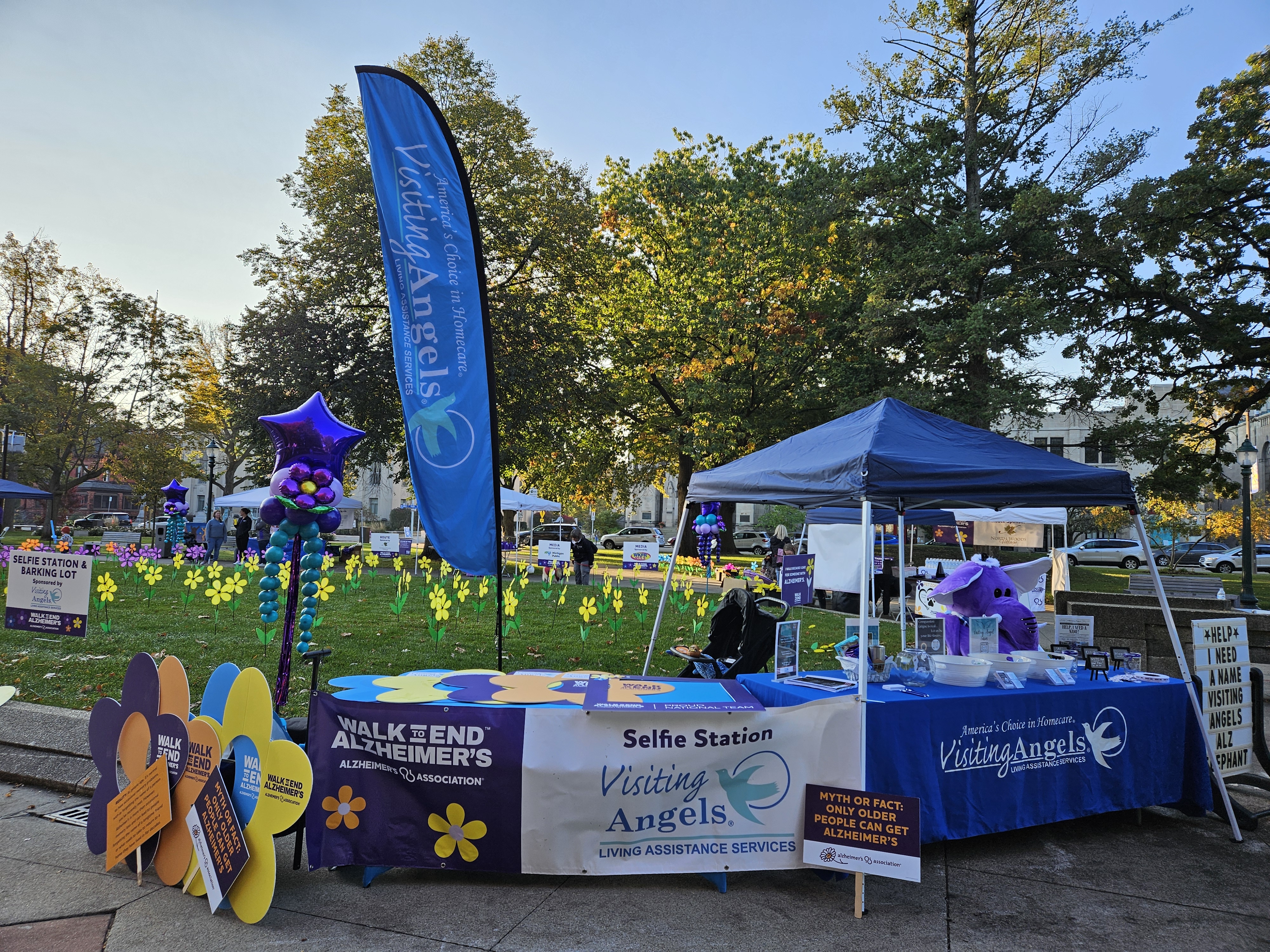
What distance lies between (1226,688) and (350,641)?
8452mm

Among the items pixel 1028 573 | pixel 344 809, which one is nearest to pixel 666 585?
pixel 344 809

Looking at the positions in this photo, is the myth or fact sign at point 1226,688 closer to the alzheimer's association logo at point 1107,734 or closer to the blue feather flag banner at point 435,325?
the alzheimer's association logo at point 1107,734

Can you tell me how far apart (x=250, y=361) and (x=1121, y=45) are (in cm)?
2502

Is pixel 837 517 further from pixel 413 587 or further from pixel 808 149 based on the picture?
pixel 808 149

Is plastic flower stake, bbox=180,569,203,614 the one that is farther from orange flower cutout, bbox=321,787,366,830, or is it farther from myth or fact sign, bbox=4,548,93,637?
orange flower cutout, bbox=321,787,366,830

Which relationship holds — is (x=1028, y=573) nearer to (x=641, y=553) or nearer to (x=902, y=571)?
(x=902, y=571)

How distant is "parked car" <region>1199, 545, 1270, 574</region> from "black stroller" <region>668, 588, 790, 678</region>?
1601 inches

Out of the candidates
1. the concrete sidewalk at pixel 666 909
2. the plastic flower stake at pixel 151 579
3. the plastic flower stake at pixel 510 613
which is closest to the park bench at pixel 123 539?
the plastic flower stake at pixel 151 579

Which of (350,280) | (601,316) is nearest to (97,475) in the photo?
(350,280)

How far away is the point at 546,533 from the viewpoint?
43312 millimetres

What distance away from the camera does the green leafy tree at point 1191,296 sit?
60.0ft

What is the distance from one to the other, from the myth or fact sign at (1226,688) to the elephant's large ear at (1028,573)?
763cm

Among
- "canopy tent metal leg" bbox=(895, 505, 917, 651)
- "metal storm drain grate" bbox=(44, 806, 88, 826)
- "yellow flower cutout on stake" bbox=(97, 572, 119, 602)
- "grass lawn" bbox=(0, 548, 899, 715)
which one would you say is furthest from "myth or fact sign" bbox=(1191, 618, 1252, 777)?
"yellow flower cutout on stake" bbox=(97, 572, 119, 602)

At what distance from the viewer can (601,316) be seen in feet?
96.5
